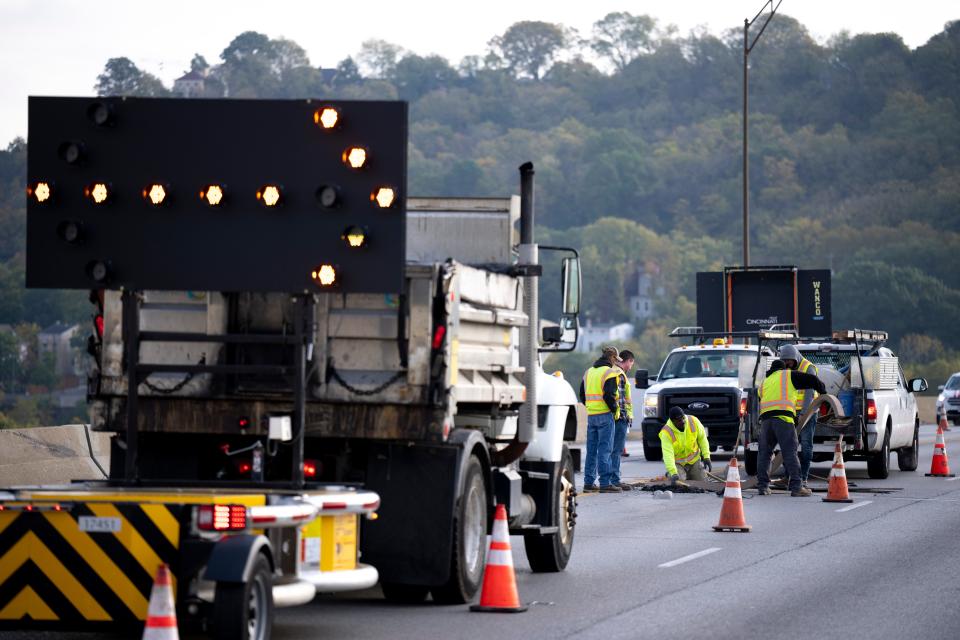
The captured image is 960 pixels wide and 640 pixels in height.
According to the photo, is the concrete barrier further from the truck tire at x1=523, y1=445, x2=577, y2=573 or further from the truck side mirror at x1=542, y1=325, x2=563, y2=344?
the truck side mirror at x1=542, y1=325, x2=563, y2=344

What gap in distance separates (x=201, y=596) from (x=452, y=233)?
14.9ft

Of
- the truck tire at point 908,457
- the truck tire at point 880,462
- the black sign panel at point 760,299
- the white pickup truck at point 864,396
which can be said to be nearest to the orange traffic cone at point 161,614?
the white pickup truck at point 864,396

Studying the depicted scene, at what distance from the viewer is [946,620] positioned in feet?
37.5

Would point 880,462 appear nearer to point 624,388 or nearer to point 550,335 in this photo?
point 624,388

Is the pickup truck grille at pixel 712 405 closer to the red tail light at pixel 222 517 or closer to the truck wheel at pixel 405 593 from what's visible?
the truck wheel at pixel 405 593

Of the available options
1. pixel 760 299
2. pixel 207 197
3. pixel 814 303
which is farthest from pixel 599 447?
pixel 814 303

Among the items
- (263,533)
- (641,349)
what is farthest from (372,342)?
(641,349)

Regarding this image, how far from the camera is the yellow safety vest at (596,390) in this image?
22.6 metres

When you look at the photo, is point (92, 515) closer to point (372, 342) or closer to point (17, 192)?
point (372, 342)

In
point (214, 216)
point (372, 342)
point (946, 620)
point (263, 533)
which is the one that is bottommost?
point (946, 620)

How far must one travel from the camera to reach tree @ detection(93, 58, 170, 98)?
610 ft

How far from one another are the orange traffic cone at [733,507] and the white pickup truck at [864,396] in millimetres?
8052

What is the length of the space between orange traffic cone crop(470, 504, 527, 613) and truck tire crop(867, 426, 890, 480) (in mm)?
15345

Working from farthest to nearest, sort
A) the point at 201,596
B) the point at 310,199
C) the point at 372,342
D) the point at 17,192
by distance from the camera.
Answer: the point at 17,192, the point at 372,342, the point at 310,199, the point at 201,596
